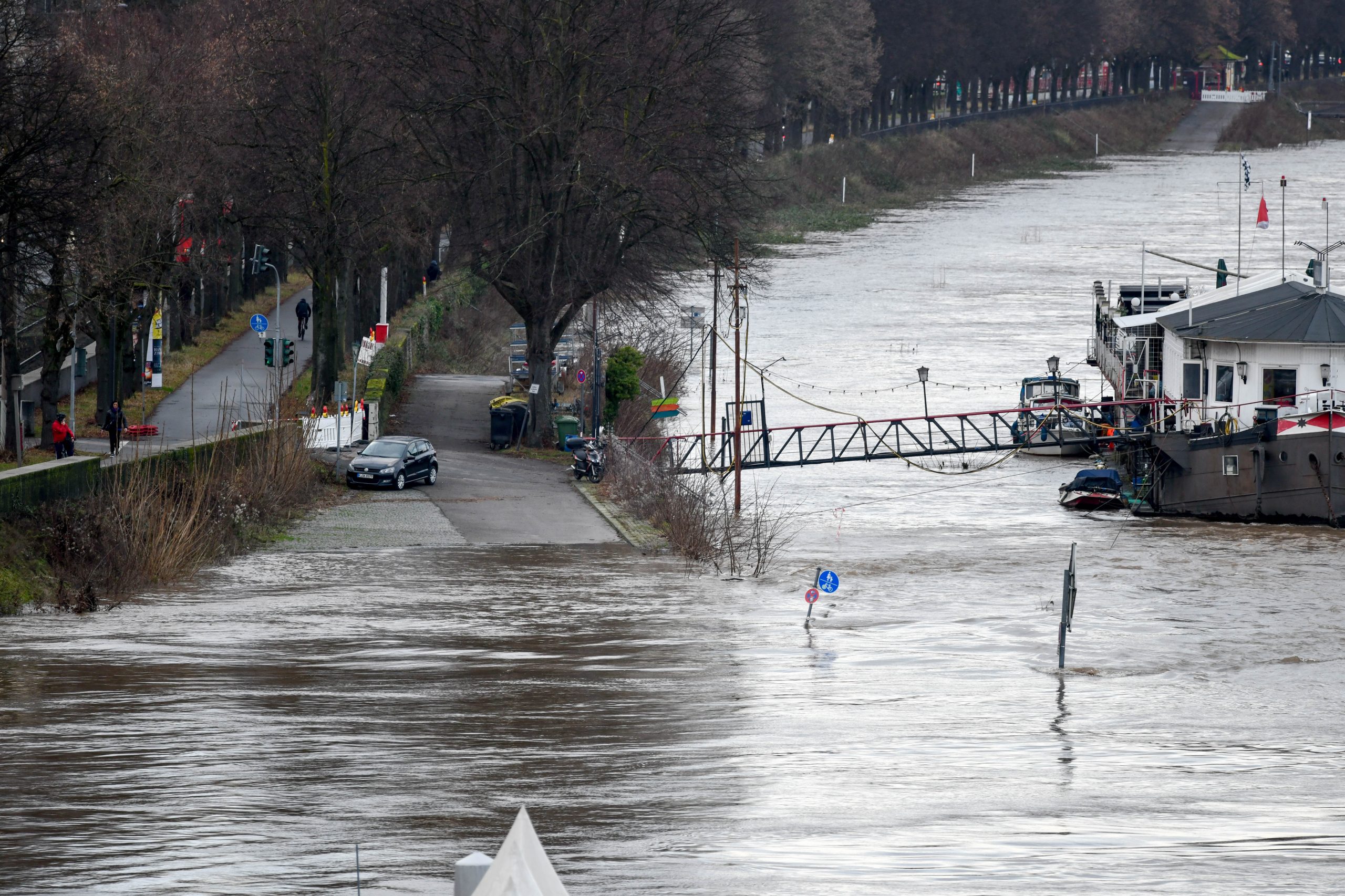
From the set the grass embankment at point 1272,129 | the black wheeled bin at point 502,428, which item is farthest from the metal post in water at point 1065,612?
the grass embankment at point 1272,129

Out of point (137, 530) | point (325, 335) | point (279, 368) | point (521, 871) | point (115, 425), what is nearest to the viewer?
point (521, 871)

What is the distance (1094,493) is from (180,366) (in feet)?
105

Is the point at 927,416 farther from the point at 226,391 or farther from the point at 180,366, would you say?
the point at 180,366

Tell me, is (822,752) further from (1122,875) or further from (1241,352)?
(1241,352)

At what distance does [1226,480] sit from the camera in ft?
163

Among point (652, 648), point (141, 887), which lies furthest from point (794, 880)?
point (652, 648)

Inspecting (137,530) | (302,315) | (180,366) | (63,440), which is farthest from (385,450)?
(302,315)

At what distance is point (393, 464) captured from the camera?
4638cm

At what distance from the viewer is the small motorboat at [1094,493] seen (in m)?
50.8

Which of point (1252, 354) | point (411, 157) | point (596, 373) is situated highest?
point (411, 157)

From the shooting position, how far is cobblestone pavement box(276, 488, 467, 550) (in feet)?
127

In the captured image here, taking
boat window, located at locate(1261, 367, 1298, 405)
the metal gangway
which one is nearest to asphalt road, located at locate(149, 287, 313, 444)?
the metal gangway

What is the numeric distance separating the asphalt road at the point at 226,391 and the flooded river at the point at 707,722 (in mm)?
12812

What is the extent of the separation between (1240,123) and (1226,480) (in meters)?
148
